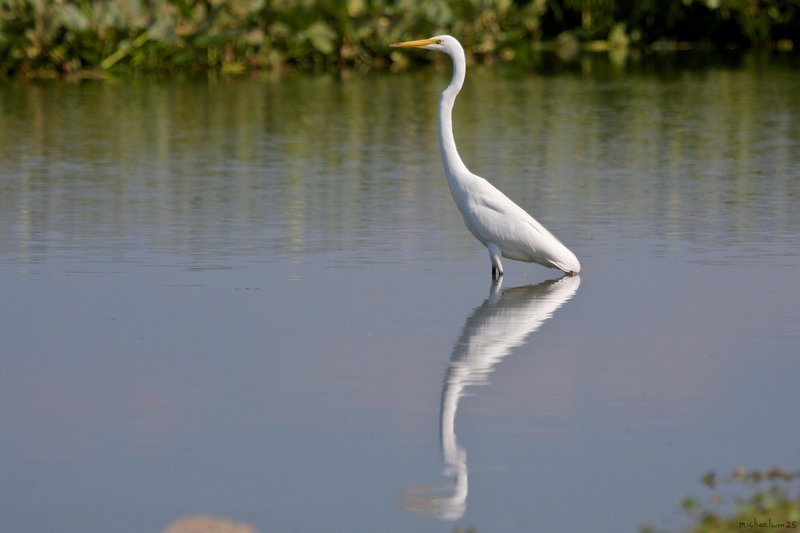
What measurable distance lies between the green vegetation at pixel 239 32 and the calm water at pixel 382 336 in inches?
320

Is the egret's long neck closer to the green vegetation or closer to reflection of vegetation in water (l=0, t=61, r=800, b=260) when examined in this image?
reflection of vegetation in water (l=0, t=61, r=800, b=260)

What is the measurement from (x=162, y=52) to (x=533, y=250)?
17.1 m

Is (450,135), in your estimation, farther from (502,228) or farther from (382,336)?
(382,336)

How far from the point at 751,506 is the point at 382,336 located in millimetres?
3080

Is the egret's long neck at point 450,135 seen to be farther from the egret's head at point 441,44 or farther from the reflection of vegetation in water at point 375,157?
the reflection of vegetation in water at point 375,157

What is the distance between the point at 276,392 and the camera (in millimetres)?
6754

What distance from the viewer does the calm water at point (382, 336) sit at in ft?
18.0

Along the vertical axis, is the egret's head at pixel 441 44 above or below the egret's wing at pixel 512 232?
above

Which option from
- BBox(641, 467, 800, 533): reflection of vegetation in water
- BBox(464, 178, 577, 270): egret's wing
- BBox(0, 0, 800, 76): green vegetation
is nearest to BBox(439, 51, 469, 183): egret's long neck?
BBox(464, 178, 577, 270): egret's wing

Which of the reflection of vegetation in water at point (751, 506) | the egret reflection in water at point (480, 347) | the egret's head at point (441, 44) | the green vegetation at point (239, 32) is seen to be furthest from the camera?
the green vegetation at point (239, 32)

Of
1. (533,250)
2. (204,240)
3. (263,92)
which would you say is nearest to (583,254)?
(533,250)

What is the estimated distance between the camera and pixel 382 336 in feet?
25.6

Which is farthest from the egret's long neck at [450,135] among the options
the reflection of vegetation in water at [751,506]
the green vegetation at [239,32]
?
the green vegetation at [239,32]

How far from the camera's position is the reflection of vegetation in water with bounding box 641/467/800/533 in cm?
468
